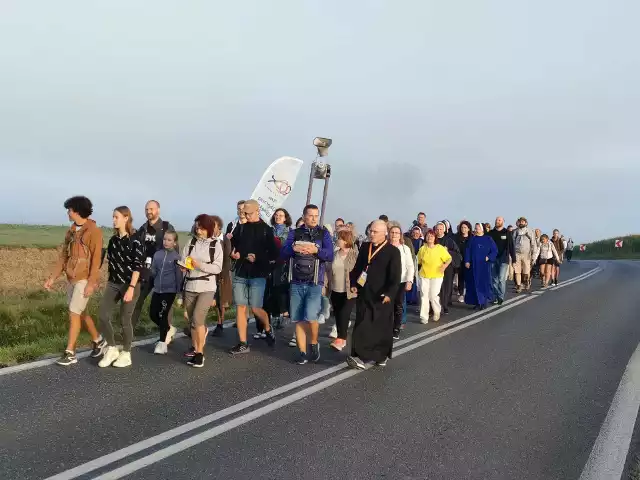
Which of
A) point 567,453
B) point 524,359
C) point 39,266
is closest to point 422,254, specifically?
point 524,359

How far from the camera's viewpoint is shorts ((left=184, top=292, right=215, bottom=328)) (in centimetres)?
738

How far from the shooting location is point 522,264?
19.0 metres

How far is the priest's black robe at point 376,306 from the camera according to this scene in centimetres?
754

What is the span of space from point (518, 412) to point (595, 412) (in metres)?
0.76

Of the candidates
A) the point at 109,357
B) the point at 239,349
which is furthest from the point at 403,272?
the point at 109,357

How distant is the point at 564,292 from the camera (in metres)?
18.4

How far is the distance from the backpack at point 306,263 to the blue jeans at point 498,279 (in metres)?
7.91

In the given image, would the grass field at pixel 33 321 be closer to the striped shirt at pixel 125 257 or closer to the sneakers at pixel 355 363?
the striped shirt at pixel 125 257

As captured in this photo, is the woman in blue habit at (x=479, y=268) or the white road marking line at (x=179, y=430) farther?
the woman in blue habit at (x=479, y=268)

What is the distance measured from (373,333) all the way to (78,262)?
3546 millimetres

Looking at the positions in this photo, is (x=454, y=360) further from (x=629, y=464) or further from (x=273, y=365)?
(x=629, y=464)

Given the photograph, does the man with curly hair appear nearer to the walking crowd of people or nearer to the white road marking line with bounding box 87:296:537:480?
the walking crowd of people

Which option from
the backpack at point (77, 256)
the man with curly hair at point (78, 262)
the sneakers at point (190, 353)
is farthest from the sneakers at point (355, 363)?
the backpack at point (77, 256)

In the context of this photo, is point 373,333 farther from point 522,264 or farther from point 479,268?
point 522,264
